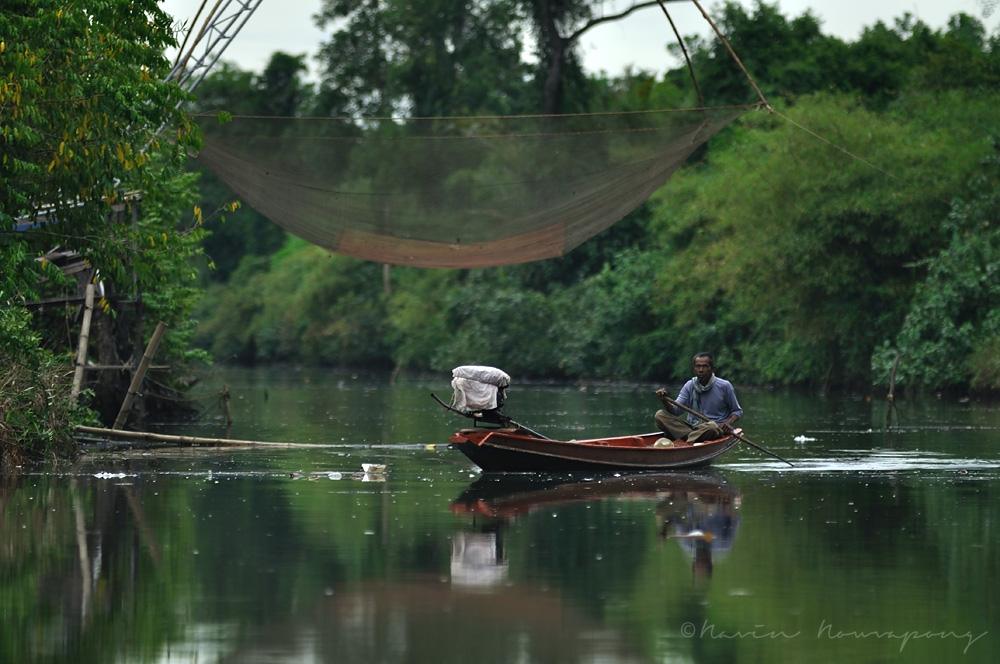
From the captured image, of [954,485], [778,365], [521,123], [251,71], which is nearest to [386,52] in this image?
[251,71]

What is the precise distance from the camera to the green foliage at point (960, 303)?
41219 mm

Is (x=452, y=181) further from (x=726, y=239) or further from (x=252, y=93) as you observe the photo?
A: (x=252, y=93)

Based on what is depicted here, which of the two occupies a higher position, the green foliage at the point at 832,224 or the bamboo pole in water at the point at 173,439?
the green foliage at the point at 832,224

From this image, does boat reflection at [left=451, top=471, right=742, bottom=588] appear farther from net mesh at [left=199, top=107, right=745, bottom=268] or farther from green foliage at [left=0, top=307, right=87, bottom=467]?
green foliage at [left=0, top=307, right=87, bottom=467]

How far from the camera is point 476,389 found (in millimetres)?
20594

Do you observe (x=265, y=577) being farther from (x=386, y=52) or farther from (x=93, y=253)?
(x=386, y=52)

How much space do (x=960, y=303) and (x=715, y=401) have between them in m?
21.5

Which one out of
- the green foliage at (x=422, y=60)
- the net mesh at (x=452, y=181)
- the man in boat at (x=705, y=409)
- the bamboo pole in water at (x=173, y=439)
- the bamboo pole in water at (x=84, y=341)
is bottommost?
the bamboo pole in water at (x=173, y=439)

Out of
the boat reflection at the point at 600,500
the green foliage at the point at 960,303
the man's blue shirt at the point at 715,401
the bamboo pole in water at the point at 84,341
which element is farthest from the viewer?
the green foliage at the point at 960,303

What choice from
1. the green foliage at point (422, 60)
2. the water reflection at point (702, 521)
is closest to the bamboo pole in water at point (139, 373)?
the water reflection at point (702, 521)

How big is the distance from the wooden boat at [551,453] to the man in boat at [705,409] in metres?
0.29

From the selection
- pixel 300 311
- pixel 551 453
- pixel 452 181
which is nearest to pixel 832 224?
pixel 551 453

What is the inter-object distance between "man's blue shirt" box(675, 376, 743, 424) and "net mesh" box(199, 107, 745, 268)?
2979 millimetres

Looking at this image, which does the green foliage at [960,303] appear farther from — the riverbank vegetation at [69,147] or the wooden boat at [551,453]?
the riverbank vegetation at [69,147]
